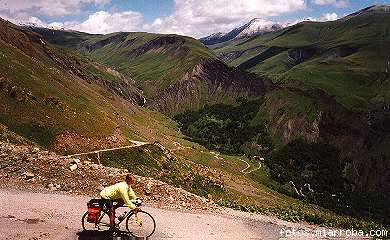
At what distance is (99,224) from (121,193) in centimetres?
232

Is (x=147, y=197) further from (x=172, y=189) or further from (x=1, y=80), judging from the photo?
(x=1, y=80)

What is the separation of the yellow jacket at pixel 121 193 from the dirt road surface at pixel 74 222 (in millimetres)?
2765

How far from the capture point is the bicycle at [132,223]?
24000 mm

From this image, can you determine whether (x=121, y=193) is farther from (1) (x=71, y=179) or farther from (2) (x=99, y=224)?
(1) (x=71, y=179)

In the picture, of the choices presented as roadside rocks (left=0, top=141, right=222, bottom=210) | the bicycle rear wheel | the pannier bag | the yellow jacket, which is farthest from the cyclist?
roadside rocks (left=0, top=141, right=222, bottom=210)

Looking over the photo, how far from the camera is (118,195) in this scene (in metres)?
23.7

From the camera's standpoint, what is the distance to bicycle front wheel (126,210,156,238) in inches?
965

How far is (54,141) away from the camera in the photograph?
8444 cm

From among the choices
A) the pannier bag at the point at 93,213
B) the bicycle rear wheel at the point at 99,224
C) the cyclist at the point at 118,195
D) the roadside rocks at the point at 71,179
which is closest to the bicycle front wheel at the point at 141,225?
the cyclist at the point at 118,195

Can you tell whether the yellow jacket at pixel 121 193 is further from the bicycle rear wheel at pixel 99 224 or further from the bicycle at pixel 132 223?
the bicycle rear wheel at pixel 99 224

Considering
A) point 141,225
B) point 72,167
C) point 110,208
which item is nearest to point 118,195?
point 110,208

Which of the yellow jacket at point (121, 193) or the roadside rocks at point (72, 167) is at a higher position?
the roadside rocks at point (72, 167)

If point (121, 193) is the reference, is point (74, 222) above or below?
below

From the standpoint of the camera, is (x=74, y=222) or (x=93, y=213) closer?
(x=93, y=213)
